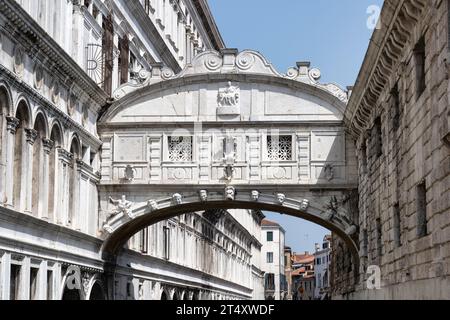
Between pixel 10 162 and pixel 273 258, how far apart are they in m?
102

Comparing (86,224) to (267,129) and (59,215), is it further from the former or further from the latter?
(267,129)

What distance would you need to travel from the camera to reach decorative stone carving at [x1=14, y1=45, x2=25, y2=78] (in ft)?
73.4

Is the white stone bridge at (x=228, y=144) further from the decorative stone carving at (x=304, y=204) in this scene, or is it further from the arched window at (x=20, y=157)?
the arched window at (x=20, y=157)

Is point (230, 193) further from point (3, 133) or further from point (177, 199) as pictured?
point (3, 133)

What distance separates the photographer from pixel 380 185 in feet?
76.6

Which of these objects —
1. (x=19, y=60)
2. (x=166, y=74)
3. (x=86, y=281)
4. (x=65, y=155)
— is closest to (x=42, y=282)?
(x=65, y=155)

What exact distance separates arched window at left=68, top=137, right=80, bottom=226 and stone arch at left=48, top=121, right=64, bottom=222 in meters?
1.31

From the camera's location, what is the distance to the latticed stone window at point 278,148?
29.6 m

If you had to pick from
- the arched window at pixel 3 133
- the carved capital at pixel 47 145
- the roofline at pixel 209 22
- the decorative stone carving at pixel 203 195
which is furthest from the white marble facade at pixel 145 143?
the roofline at pixel 209 22

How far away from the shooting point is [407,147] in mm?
19203

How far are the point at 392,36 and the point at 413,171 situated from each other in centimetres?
274

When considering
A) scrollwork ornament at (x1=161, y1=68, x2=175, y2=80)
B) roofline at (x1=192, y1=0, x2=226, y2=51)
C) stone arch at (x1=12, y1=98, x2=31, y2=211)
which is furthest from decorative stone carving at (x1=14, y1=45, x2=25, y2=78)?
roofline at (x1=192, y1=0, x2=226, y2=51)

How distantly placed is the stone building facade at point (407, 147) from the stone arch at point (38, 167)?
25.5ft

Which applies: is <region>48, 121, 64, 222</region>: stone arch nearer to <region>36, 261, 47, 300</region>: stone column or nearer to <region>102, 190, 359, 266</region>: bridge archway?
<region>36, 261, 47, 300</region>: stone column
